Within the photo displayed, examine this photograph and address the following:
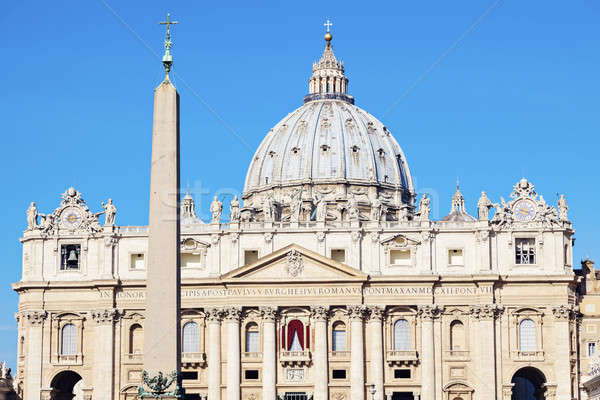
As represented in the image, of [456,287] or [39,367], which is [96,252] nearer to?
[39,367]

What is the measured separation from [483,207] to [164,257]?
6122cm

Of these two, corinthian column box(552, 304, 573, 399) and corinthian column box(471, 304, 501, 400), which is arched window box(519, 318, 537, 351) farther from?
corinthian column box(471, 304, 501, 400)

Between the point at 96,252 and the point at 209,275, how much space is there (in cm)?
853

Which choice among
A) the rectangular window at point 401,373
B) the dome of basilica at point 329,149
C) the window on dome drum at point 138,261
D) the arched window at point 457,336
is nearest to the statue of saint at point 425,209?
the arched window at point 457,336

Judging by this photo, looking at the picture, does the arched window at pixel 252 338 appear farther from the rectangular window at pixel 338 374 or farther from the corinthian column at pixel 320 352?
the rectangular window at pixel 338 374

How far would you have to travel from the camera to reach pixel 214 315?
10306cm

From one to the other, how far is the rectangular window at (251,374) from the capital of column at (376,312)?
9.07m

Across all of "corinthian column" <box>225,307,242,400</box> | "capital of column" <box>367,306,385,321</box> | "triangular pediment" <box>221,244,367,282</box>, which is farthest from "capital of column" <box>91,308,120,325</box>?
"capital of column" <box>367,306,385,321</box>

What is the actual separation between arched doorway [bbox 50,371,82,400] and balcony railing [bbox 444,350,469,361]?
88.5 ft

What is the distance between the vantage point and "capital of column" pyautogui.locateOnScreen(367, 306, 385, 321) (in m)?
102

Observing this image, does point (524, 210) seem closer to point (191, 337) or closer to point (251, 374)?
point (251, 374)

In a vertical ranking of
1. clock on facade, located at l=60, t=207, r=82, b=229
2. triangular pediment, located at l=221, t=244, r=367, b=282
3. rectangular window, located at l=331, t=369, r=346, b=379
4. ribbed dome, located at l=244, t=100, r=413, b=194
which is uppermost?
ribbed dome, located at l=244, t=100, r=413, b=194

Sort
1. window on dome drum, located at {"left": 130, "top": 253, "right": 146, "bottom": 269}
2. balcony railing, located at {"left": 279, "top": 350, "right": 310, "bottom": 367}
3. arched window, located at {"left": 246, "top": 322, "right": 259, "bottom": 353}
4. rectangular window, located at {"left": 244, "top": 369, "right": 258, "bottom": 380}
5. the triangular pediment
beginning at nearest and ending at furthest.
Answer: balcony railing, located at {"left": 279, "top": 350, "right": 310, "bottom": 367} < the triangular pediment < rectangular window, located at {"left": 244, "top": 369, "right": 258, "bottom": 380} < arched window, located at {"left": 246, "top": 322, "right": 259, "bottom": 353} < window on dome drum, located at {"left": 130, "top": 253, "right": 146, "bottom": 269}

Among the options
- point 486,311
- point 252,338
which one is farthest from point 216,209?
point 486,311
